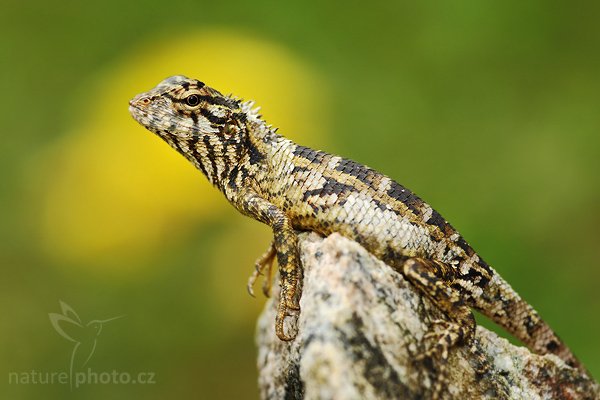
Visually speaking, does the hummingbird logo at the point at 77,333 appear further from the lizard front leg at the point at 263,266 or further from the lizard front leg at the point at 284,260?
the lizard front leg at the point at 284,260

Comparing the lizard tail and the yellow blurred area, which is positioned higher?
the yellow blurred area

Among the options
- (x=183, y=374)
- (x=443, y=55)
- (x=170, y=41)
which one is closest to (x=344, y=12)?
(x=443, y=55)

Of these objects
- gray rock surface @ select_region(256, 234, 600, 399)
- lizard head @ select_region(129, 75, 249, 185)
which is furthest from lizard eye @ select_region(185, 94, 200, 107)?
gray rock surface @ select_region(256, 234, 600, 399)

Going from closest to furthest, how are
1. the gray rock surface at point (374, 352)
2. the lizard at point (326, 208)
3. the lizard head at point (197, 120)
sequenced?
the gray rock surface at point (374, 352), the lizard at point (326, 208), the lizard head at point (197, 120)

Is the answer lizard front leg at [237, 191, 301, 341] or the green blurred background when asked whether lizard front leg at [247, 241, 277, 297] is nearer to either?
lizard front leg at [237, 191, 301, 341]

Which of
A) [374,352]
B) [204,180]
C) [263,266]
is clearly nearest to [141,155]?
[204,180]

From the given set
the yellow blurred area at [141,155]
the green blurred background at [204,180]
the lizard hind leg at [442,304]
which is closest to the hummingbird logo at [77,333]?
the green blurred background at [204,180]
